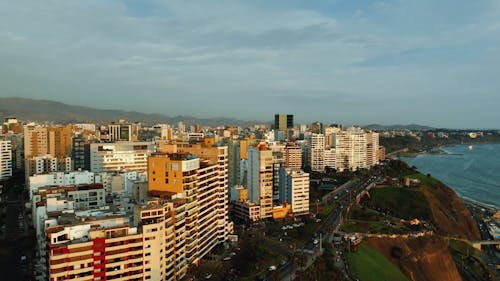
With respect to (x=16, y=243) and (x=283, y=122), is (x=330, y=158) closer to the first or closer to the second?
(x=283, y=122)

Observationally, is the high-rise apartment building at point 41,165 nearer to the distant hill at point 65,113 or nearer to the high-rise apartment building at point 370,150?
the high-rise apartment building at point 370,150

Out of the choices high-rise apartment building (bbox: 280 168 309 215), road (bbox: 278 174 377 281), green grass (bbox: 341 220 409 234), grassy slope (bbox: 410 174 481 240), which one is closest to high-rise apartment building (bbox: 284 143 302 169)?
road (bbox: 278 174 377 281)

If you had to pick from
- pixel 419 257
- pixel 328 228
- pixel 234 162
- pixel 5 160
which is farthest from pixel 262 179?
pixel 5 160

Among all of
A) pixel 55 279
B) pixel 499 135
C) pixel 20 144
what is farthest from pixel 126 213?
pixel 499 135

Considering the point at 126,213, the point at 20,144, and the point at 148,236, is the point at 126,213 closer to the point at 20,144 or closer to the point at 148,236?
the point at 148,236

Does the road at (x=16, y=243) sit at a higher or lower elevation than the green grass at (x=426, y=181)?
lower

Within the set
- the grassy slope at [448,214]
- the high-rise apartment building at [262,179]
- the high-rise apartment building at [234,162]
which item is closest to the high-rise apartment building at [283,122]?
the grassy slope at [448,214]
